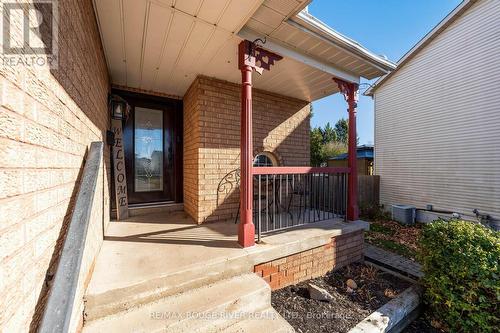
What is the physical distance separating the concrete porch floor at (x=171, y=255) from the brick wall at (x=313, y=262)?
4.3 inches

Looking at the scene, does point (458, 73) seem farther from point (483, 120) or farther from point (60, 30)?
point (60, 30)

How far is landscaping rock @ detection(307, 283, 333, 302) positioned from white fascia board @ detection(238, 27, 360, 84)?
318cm

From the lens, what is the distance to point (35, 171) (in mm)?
1033

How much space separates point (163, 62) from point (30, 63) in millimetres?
2603

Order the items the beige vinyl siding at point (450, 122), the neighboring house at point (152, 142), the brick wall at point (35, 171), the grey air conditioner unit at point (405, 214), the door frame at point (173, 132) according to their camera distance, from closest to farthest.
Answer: the brick wall at point (35, 171)
the neighboring house at point (152, 142)
the door frame at point (173, 132)
the beige vinyl siding at point (450, 122)
the grey air conditioner unit at point (405, 214)

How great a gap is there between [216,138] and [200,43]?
161 centimetres

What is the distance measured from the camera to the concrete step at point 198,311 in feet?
5.44

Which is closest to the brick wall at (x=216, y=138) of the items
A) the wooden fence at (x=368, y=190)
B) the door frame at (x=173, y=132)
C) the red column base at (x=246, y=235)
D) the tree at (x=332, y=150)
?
the door frame at (x=173, y=132)

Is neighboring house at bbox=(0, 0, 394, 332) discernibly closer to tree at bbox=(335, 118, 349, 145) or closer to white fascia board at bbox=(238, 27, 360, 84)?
white fascia board at bbox=(238, 27, 360, 84)

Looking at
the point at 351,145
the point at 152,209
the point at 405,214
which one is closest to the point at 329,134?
the point at 405,214

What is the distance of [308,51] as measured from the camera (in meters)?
3.22

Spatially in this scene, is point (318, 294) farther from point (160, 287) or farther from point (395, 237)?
point (395, 237)

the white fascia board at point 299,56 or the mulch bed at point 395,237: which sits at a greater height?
the white fascia board at point 299,56

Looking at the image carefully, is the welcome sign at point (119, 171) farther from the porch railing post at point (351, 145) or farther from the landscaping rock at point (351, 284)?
the porch railing post at point (351, 145)
